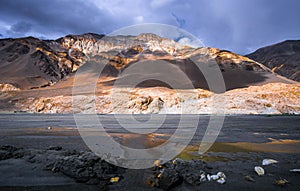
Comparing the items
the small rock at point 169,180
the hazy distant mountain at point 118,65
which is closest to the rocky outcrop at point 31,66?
the hazy distant mountain at point 118,65

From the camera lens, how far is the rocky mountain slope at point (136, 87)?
62.3 metres

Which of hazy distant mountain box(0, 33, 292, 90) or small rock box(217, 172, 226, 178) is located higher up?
hazy distant mountain box(0, 33, 292, 90)

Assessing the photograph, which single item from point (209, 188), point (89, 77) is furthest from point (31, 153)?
point (89, 77)

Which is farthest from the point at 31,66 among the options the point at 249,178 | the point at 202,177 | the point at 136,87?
the point at 249,178

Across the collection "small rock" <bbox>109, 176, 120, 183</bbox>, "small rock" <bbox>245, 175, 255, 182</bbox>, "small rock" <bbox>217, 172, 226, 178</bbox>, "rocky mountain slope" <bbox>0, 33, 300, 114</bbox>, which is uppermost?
"rocky mountain slope" <bbox>0, 33, 300, 114</bbox>

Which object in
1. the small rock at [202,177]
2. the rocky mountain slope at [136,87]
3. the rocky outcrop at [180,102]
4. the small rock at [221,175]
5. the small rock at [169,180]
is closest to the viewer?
the small rock at [169,180]

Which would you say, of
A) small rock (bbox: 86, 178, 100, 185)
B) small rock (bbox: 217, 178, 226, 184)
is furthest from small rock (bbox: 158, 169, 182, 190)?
small rock (bbox: 86, 178, 100, 185)

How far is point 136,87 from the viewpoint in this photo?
89.4m

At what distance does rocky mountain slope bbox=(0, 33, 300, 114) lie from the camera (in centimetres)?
6233

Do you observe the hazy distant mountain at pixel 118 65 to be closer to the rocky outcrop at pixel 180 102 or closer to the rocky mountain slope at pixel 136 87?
the rocky mountain slope at pixel 136 87

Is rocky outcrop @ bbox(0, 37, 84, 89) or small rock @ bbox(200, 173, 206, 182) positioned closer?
small rock @ bbox(200, 173, 206, 182)

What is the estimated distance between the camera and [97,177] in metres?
5.72

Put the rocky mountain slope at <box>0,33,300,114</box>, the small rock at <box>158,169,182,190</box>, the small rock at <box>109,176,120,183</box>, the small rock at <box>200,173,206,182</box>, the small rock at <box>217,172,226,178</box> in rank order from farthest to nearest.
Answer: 1. the rocky mountain slope at <box>0,33,300,114</box>
2. the small rock at <box>217,172,226,178</box>
3. the small rock at <box>200,173,206,182</box>
4. the small rock at <box>109,176,120,183</box>
5. the small rock at <box>158,169,182,190</box>

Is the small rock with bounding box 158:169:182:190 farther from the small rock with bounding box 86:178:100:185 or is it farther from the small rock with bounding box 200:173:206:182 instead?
the small rock with bounding box 86:178:100:185
